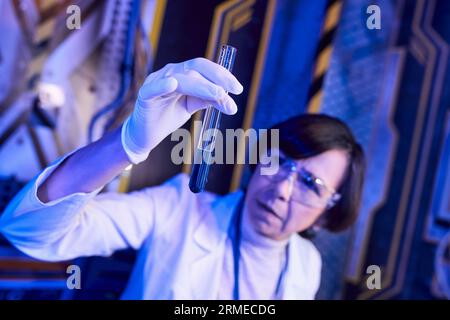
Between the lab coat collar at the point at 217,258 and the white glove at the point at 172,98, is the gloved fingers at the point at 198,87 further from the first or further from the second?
the lab coat collar at the point at 217,258

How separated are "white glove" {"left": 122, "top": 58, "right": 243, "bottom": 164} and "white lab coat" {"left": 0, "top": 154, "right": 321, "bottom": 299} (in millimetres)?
166

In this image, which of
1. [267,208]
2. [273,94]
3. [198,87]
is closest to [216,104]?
[198,87]

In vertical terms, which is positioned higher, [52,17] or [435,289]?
[52,17]

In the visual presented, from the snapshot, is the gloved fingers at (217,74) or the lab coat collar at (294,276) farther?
the lab coat collar at (294,276)

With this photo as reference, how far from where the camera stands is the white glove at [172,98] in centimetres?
76

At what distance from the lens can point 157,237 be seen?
3.46 feet

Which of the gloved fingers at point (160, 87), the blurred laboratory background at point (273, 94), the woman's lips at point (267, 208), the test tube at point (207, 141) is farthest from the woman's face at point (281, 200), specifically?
the gloved fingers at point (160, 87)

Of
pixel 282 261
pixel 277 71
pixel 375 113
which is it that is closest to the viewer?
pixel 282 261

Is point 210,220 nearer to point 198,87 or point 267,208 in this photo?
point 267,208

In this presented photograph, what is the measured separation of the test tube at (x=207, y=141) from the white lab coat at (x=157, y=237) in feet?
0.70
